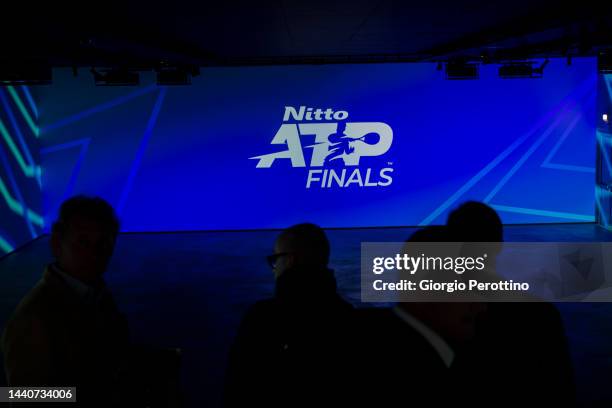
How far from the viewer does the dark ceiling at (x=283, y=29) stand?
5.85m

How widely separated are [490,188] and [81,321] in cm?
1090

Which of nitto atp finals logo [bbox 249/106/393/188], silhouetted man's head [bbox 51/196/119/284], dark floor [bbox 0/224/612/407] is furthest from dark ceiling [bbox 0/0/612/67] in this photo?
silhouetted man's head [bbox 51/196/119/284]

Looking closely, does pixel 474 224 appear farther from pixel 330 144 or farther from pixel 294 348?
pixel 330 144

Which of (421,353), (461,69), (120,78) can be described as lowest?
(421,353)

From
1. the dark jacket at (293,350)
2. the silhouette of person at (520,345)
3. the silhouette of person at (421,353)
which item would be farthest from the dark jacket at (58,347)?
the silhouette of person at (520,345)

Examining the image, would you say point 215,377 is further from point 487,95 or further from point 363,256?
point 487,95

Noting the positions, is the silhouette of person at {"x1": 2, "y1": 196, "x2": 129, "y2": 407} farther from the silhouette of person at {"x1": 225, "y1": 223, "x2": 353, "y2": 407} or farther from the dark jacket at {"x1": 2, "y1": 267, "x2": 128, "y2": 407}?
the silhouette of person at {"x1": 225, "y1": 223, "x2": 353, "y2": 407}

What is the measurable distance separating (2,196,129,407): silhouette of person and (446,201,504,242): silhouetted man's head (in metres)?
1.04

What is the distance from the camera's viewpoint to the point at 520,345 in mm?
1883

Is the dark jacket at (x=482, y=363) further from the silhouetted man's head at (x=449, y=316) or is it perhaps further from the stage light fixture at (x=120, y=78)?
the stage light fixture at (x=120, y=78)

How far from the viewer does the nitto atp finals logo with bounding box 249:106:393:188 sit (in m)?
11.4

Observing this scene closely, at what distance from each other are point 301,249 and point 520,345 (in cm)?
80

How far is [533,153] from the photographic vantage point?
1162cm

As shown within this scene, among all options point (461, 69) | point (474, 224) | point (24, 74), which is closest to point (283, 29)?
point (24, 74)
